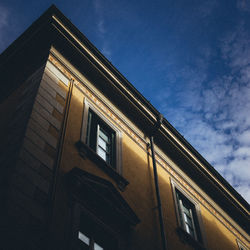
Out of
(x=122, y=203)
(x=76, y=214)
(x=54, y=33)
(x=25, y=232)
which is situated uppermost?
(x=54, y=33)

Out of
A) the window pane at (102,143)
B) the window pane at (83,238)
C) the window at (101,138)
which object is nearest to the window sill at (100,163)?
the window at (101,138)

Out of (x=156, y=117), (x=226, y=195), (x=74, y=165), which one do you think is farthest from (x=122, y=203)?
(x=226, y=195)

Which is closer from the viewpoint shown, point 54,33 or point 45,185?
point 45,185

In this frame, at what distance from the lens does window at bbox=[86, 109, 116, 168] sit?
31.1 ft

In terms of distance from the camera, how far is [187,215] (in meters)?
12.0

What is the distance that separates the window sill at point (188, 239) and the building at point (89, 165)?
3cm

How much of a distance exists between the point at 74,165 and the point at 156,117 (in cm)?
573

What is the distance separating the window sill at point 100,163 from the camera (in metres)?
8.46

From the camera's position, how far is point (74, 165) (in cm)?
794

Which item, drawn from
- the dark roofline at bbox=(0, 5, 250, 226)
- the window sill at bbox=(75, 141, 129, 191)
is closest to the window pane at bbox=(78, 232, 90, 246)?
the window sill at bbox=(75, 141, 129, 191)

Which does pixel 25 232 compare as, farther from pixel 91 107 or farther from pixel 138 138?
pixel 138 138

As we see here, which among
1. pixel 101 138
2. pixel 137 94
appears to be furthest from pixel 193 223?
pixel 137 94

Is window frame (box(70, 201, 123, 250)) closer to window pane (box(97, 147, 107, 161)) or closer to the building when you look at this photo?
the building

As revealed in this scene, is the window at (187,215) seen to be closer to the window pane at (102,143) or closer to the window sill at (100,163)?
the window sill at (100,163)
